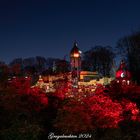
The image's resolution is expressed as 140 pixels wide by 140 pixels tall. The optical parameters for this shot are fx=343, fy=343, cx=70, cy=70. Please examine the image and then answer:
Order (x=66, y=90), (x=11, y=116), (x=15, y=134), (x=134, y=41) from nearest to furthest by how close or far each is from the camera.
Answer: (x=15, y=134) → (x=11, y=116) → (x=66, y=90) → (x=134, y=41)

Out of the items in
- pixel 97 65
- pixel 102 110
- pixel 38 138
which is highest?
pixel 97 65

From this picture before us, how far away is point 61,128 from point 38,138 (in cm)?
138

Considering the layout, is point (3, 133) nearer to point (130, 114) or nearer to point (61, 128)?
point (61, 128)

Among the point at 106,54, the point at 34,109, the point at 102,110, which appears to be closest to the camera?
the point at 102,110

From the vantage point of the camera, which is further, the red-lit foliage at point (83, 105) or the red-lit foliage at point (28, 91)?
the red-lit foliage at point (28, 91)

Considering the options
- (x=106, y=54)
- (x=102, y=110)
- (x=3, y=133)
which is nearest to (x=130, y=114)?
(x=102, y=110)

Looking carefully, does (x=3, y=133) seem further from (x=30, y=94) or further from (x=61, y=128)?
(x=30, y=94)

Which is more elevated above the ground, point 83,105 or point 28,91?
point 28,91

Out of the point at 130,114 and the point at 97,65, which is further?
the point at 97,65

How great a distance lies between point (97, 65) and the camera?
191 ft

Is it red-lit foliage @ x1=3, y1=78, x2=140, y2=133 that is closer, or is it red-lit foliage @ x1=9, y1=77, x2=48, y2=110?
red-lit foliage @ x1=3, y1=78, x2=140, y2=133

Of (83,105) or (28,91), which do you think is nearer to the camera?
(83,105)

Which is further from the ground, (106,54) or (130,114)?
(106,54)

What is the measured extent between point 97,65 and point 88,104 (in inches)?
1563
